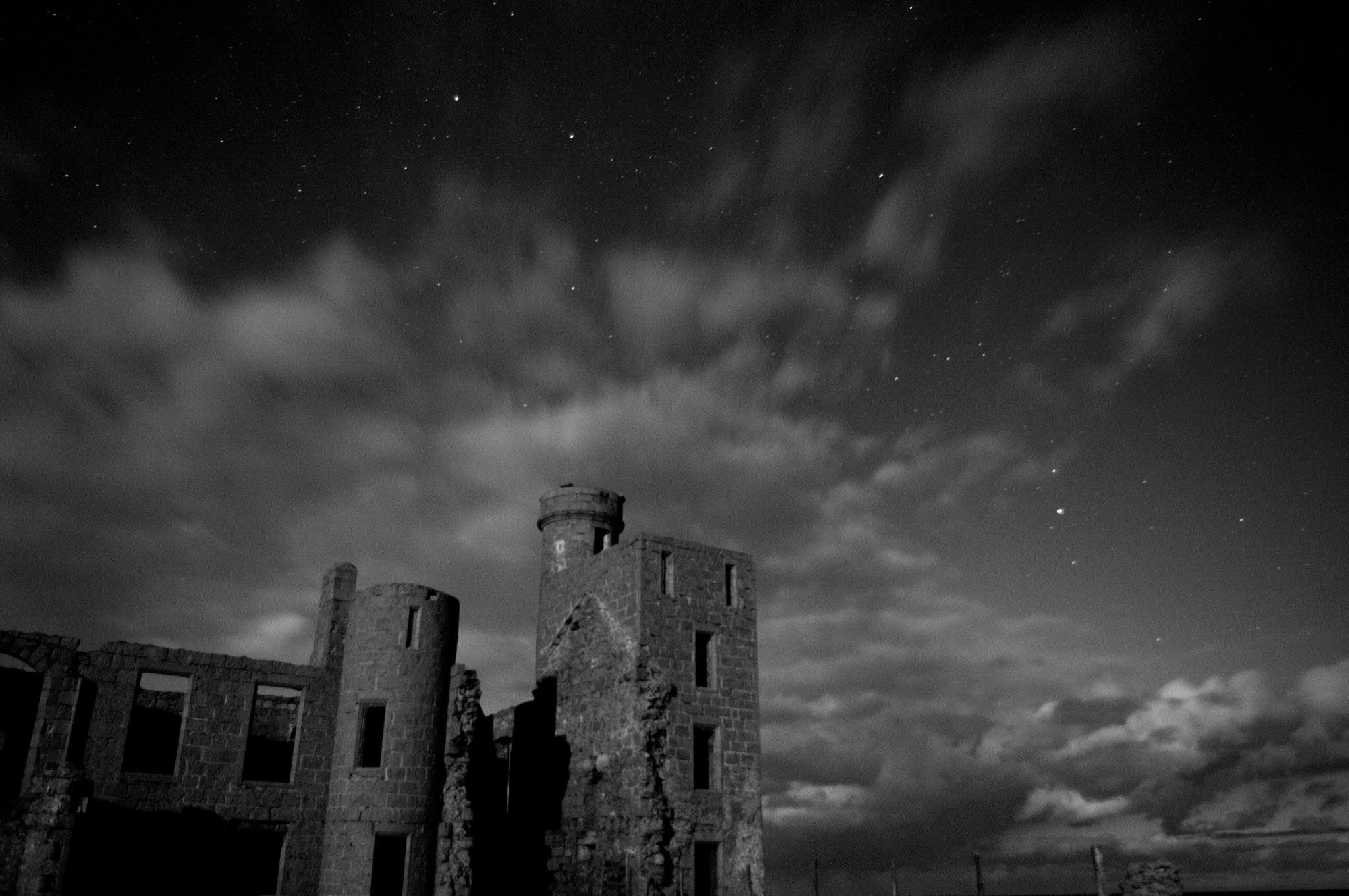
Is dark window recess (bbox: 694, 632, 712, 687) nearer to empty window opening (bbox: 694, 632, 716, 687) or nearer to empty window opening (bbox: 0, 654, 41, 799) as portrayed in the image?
empty window opening (bbox: 694, 632, 716, 687)

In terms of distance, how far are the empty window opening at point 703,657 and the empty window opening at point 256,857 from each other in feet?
38.7

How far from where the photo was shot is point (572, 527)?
34219 mm

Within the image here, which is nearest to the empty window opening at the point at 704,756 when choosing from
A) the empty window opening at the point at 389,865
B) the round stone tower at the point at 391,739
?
the round stone tower at the point at 391,739

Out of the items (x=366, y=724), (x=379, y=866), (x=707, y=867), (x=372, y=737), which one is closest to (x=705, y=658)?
(x=707, y=867)

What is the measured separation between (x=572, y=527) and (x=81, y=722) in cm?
1554

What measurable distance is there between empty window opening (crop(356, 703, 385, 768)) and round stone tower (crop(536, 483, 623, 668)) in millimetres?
6316

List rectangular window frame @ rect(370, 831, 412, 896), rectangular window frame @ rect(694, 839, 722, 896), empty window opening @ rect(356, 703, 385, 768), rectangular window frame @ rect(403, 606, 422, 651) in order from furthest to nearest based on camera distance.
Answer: rectangular window frame @ rect(694, 839, 722, 896) → rectangular window frame @ rect(403, 606, 422, 651) → empty window opening @ rect(356, 703, 385, 768) → rectangular window frame @ rect(370, 831, 412, 896)

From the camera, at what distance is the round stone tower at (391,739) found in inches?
969

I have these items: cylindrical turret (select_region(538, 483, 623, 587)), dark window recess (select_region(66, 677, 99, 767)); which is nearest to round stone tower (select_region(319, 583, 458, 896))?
dark window recess (select_region(66, 677, 99, 767))

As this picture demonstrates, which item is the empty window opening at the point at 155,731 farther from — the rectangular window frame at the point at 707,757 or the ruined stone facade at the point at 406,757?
the rectangular window frame at the point at 707,757

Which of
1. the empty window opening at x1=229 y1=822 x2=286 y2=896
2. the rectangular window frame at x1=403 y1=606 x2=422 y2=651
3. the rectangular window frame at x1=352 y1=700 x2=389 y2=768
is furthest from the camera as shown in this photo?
the rectangular window frame at x1=403 y1=606 x2=422 y2=651

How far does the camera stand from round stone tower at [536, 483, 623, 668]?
110 feet

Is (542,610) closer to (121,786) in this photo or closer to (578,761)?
(578,761)

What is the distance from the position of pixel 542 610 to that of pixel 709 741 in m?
7.84
